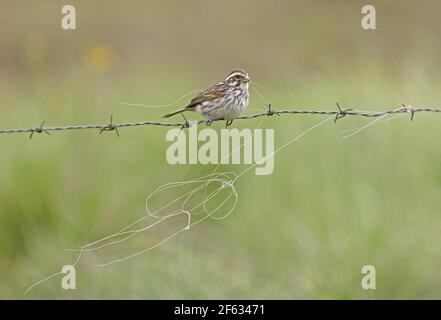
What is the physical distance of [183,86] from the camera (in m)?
13.5

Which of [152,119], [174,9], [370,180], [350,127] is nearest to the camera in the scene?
[370,180]

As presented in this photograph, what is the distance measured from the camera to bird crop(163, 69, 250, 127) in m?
8.65

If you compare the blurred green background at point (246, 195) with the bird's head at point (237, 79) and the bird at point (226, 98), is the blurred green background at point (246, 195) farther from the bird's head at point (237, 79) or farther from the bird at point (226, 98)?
the bird's head at point (237, 79)

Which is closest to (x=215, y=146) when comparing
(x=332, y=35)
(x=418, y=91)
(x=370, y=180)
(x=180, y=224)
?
(x=180, y=224)

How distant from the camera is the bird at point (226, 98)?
8.65 metres

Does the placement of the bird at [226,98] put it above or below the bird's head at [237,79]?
below

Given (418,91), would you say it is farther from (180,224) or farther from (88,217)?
(88,217)

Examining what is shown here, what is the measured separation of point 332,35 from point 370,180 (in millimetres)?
14566

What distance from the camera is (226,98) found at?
863cm
